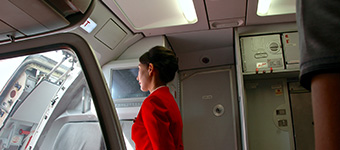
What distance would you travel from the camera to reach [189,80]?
4.86 meters

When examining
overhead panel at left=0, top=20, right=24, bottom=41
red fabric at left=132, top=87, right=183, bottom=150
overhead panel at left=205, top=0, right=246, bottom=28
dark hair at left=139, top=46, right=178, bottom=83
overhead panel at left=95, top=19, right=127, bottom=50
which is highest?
overhead panel at left=205, top=0, right=246, bottom=28

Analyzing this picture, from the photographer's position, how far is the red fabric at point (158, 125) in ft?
6.75

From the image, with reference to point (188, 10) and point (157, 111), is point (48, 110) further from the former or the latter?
point (188, 10)

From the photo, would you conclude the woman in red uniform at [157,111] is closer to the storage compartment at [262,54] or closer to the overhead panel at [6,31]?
the overhead panel at [6,31]

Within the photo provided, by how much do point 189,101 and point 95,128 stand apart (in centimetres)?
173

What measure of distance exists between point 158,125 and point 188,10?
6.58 ft

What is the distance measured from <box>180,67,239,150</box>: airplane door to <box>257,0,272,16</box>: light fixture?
1277 mm

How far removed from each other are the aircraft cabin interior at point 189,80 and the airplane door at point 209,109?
0.05ft

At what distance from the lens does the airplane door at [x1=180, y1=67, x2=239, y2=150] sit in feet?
14.8

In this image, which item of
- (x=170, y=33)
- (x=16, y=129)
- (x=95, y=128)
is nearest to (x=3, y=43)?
(x=16, y=129)

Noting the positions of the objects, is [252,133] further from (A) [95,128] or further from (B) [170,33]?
(A) [95,128]

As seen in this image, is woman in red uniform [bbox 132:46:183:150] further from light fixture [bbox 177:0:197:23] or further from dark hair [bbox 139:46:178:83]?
light fixture [bbox 177:0:197:23]

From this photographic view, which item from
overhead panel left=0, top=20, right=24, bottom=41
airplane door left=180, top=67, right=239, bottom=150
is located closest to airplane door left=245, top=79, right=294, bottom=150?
airplane door left=180, top=67, right=239, bottom=150

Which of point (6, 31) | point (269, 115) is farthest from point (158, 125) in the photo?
point (269, 115)
